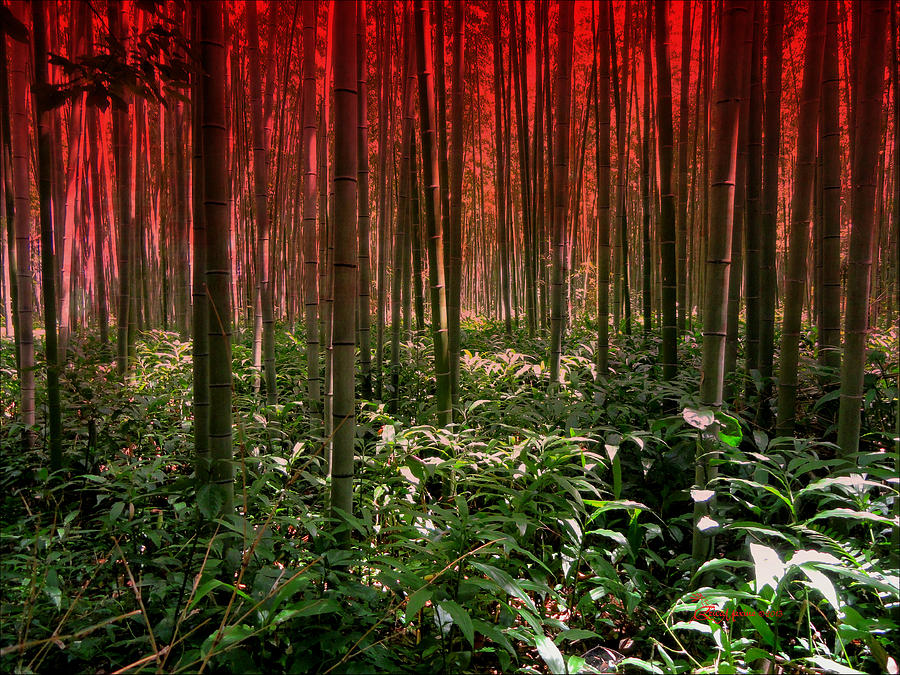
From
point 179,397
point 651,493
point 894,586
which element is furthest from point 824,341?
point 179,397

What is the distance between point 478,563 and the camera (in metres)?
1.04

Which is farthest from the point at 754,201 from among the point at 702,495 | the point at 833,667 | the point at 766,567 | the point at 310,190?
the point at 310,190

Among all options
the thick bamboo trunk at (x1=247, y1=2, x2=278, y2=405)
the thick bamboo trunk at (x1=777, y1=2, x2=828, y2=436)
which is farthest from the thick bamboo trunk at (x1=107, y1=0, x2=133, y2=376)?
the thick bamboo trunk at (x1=777, y1=2, x2=828, y2=436)

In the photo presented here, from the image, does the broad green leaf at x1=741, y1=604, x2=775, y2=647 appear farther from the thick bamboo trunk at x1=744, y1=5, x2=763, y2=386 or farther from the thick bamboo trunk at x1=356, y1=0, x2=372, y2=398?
the thick bamboo trunk at x1=356, y1=0, x2=372, y2=398

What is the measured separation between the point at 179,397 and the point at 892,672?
2.83 m

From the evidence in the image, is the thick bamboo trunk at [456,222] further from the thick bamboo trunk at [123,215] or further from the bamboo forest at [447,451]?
the thick bamboo trunk at [123,215]

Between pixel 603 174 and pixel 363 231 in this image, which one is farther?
pixel 363 231

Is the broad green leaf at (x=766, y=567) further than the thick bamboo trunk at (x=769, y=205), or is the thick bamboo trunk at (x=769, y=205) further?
the thick bamboo trunk at (x=769, y=205)

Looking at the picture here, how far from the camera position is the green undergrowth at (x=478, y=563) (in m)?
0.98

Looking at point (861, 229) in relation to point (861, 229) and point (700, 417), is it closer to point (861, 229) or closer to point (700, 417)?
point (861, 229)

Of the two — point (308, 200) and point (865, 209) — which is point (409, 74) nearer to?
point (308, 200)

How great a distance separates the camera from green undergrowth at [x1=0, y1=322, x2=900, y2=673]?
3.23 feet

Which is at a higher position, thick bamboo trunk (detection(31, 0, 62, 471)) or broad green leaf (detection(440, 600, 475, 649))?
thick bamboo trunk (detection(31, 0, 62, 471))

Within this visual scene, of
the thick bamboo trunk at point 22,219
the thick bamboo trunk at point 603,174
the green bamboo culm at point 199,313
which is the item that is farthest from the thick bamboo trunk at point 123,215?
the thick bamboo trunk at point 603,174
